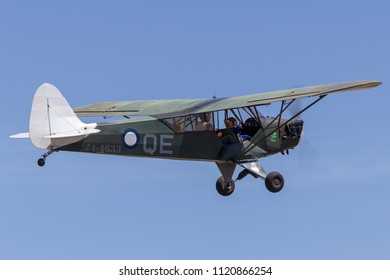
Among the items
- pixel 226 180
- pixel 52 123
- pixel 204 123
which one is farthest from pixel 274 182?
pixel 52 123

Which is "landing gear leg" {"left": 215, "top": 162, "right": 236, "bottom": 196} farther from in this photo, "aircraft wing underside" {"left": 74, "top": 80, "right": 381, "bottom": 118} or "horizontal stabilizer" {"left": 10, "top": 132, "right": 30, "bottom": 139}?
"horizontal stabilizer" {"left": 10, "top": 132, "right": 30, "bottom": 139}

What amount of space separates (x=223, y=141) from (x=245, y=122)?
2.73ft

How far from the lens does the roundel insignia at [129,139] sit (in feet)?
103

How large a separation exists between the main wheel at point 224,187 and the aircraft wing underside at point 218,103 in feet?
5.77

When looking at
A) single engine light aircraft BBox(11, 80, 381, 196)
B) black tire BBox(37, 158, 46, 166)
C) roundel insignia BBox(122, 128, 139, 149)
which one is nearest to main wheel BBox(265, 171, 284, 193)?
single engine light aircraft BBox(11, 80, 381, 196)

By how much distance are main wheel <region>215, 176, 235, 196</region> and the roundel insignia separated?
244cm

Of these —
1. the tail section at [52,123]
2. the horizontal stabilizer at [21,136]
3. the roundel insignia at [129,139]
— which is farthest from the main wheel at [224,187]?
the horizontal stabilizer at [21,136]

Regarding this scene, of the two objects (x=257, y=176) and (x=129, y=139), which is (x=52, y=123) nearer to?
(x=129, y=139)

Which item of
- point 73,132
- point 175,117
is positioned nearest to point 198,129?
point 175,117

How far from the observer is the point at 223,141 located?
3222cm

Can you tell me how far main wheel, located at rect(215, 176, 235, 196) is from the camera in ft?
108

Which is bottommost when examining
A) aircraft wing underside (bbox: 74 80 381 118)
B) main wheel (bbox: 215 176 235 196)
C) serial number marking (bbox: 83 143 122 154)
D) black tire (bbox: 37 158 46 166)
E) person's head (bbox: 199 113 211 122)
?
main wheel (bbox: 215 176 235 196)
